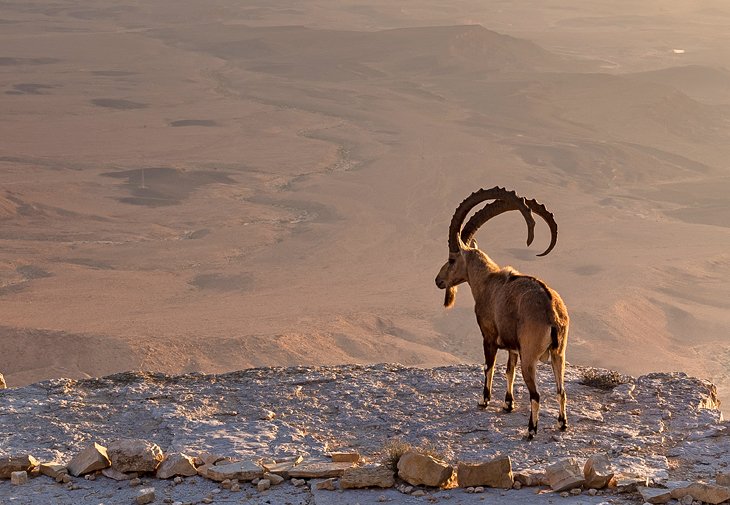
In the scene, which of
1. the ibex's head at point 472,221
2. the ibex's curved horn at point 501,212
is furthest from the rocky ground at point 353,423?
the ibex's curved horn at point 501,212

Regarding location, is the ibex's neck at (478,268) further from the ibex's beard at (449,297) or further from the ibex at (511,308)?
the ibex's beard at (449,297)

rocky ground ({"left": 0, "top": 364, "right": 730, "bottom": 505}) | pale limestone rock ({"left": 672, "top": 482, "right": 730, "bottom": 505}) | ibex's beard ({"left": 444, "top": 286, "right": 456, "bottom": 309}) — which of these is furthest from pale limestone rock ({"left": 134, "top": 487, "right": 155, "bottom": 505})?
ibex's beard ({"left": 444, "top": 286, "right": 456, "bottom": 309})

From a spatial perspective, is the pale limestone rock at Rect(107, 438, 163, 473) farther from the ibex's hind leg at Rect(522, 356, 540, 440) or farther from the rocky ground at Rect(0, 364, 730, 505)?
the ibex's hind leg at Rect(522, 356, 540, 440)

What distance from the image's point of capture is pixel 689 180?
68.4m

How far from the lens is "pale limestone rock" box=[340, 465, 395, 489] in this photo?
836 centimetres

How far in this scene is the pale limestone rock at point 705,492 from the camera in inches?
304

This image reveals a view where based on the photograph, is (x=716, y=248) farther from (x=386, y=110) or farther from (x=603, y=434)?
(x=603, y=434)

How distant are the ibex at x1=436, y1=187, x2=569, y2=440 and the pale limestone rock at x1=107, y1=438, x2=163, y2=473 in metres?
3.34

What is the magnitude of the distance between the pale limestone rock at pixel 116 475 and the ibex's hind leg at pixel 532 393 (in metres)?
3.49

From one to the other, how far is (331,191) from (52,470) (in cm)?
5051

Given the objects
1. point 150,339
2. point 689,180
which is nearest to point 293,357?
point 150,339

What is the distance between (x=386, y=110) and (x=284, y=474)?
241 feet

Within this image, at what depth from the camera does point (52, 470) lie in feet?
28.8

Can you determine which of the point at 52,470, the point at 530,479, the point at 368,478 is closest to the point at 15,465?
the point at 52,470
